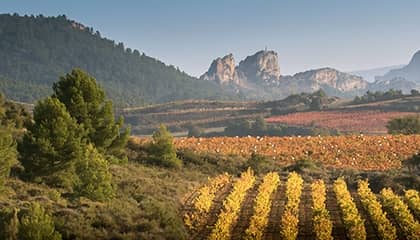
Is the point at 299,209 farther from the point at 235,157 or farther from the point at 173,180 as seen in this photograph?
the point at 235,157

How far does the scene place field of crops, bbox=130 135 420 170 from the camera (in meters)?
41.6

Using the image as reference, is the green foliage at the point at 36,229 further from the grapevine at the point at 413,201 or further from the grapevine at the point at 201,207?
the grapevine at the point at 413,201

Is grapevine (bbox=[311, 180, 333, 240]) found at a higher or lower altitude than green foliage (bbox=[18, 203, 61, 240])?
lower

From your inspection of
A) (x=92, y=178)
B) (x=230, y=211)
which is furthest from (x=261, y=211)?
(x=92, y=178)

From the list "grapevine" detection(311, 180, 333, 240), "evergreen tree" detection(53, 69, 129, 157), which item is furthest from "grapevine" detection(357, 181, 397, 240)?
"evergreen tree" detection(53, 69, 129, 157)

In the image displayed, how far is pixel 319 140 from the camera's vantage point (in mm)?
47031

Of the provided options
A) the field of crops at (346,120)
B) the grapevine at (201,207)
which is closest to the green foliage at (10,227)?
the grapevine at (201,207)

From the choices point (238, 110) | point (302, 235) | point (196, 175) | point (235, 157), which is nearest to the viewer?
point (302, 235)

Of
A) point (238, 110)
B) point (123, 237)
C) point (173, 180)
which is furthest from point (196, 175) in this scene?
point (238, 110)

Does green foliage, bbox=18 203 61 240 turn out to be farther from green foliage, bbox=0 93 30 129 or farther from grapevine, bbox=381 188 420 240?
green foliage, bbox=0 93 30 129

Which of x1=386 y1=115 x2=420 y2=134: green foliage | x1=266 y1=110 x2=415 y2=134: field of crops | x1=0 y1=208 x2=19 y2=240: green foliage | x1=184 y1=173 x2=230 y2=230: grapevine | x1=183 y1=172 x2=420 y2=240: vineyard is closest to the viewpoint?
x1=0 y1=208 x2=19 y2=240: green foliage

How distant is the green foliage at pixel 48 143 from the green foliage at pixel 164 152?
1168 centimetres

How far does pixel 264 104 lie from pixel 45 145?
120029 millimetres

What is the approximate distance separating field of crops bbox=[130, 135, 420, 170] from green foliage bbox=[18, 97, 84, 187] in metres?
18.4
